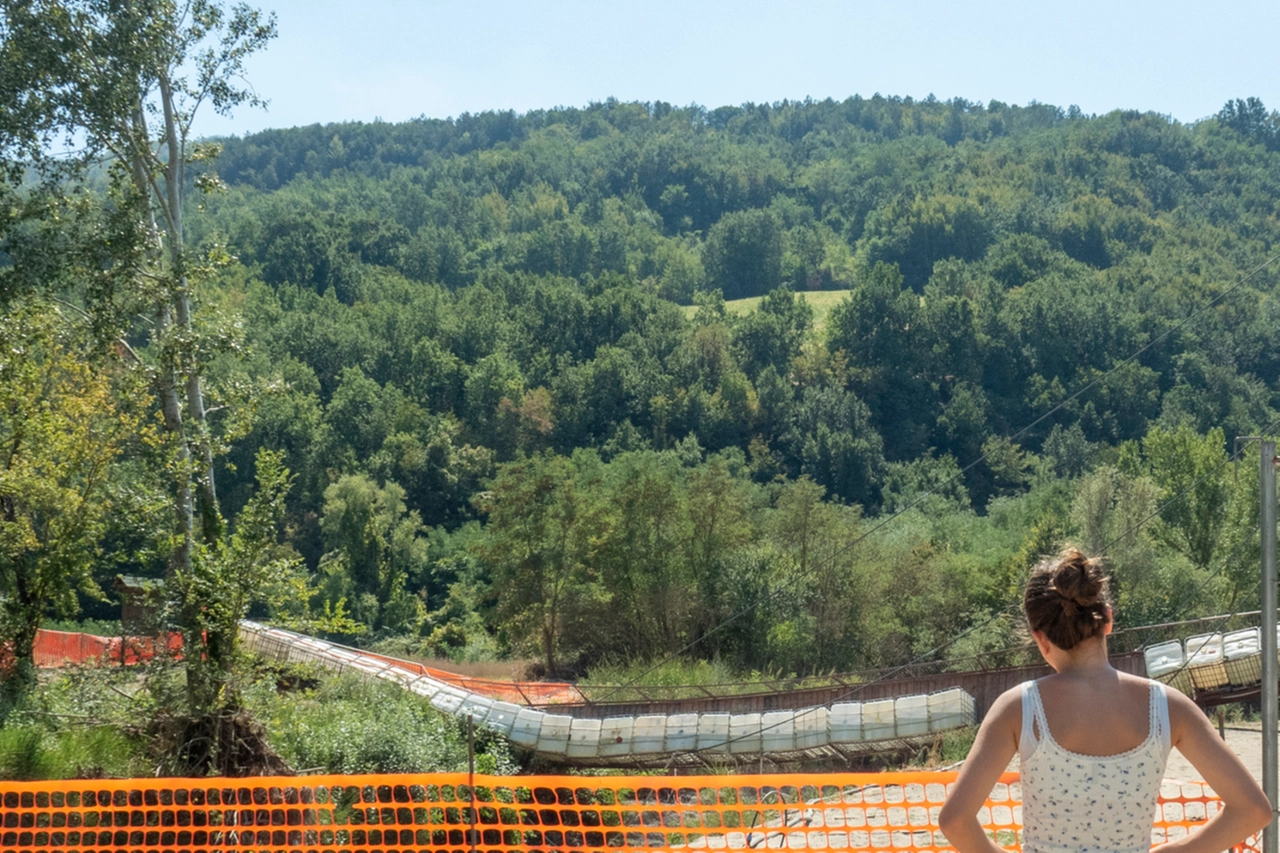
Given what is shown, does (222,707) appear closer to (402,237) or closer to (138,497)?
(138,497)

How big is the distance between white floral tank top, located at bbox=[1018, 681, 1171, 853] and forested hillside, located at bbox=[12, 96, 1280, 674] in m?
12.1

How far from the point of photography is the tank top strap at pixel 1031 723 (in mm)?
2730

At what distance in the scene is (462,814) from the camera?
14312 millimetres

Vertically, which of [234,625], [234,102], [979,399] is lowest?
[979,399]

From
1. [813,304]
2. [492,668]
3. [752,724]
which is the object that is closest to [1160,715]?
[752,724]

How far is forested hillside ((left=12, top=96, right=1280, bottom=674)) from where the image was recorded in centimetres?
4141

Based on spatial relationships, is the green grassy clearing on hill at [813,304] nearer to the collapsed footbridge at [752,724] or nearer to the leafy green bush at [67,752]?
the collapsed footbridge at [752,724]

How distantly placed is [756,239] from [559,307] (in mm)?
50647

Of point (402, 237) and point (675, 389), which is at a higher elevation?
point (402, 237)

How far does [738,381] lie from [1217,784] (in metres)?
92.9

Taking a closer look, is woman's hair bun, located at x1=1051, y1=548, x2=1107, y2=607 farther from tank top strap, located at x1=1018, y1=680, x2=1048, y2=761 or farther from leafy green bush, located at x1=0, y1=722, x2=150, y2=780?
leafy green bush, located at x1=0, y1=722, x2=150, y2=780

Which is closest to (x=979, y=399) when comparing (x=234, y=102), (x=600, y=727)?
(x=600, y=727)

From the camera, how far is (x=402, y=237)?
128 metres

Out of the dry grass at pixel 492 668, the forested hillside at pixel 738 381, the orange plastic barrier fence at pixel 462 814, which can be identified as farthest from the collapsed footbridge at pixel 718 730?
the dry grass at pixel 492 668
